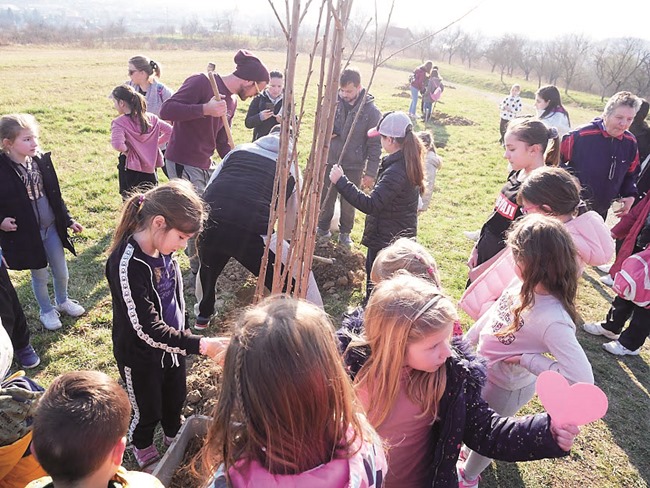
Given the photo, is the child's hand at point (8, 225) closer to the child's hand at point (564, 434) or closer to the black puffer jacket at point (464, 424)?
the black puffer jacket at point (464, 424)

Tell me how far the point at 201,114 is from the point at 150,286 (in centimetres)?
210

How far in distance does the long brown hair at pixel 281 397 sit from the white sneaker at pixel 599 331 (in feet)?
12.4

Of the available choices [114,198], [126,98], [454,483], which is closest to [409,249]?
[454,483]

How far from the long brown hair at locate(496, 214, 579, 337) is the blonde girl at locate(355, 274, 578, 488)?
51 cm

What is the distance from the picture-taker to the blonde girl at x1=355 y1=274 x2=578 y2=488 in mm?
1455

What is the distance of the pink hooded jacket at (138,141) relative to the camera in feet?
13.9

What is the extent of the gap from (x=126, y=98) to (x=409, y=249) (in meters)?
3.24

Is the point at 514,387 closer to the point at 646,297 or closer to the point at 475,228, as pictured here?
the point at 646,297

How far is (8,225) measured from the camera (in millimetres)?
3072

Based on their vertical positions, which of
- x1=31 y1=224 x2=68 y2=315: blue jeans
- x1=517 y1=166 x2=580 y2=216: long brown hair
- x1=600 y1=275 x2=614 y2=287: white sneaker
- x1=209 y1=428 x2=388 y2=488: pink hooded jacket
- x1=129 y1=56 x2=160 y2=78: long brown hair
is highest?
x1=129 y1=56 x2=160 y2=78: long brown hair

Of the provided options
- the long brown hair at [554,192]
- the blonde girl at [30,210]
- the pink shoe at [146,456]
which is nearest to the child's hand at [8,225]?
the blonde girl at [30,210]

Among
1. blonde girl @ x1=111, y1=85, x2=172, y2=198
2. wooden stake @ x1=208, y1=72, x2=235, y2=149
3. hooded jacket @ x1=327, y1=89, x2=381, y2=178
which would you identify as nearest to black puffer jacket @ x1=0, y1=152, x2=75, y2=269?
blonde girl @ x1=111, y1=85, x2=172, y2=198

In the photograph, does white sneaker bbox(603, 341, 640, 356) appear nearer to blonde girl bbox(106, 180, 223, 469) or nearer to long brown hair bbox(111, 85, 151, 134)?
blonde girl bbox(106, 180, 223, 469)

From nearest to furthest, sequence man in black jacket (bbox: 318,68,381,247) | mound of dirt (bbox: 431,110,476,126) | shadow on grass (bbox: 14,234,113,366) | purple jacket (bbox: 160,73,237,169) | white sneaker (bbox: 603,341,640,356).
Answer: shadow on grass (bbox: 14,234,113,366)
purple jacket (bbox: 160,73,237,169)
white sneaker (bbox: 603,341,640,356)
man in black jacket (bbox: 318,68,381,247)
mound of dirt (bbox: 431,110,476,126)
